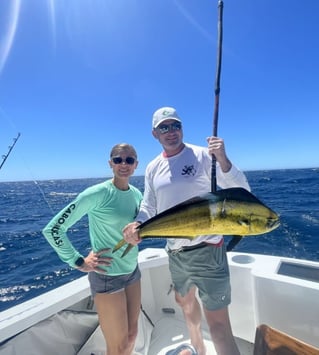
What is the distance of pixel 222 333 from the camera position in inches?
75.2

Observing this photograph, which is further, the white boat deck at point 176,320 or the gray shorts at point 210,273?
the white boat deck at point 176,320

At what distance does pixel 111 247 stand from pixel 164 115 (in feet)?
3.55

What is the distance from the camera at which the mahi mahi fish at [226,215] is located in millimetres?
1283

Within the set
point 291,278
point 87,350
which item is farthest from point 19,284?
point 291,278

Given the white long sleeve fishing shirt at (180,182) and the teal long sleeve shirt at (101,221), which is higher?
the white long sleeve fishing shirt at (180,182)

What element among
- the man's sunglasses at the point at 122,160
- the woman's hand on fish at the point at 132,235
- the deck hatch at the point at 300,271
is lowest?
the deck hatch at the point at 300,271

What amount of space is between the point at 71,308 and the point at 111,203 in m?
1.27

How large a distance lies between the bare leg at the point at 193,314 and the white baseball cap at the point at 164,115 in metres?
1.42

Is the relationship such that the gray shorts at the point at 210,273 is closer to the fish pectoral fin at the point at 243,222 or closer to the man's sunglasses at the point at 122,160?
the fish pectoral fin at the point at 243,222

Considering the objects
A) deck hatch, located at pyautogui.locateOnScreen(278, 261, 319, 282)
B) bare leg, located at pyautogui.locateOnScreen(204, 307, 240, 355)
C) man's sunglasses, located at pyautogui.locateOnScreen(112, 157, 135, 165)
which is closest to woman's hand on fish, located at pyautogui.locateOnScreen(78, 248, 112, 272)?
man's sunglasses, located at pyautogui.locateOnScreen(112, 157, 135, 165)

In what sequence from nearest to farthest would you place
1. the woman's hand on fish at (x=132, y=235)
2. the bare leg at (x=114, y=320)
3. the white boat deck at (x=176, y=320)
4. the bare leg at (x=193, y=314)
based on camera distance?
the woman's hand on fish at (x=132, y=235) → the bare leg at (x=114, y=320) → the white boat deck at (x=176, y=320) → the bare leg at (x=193, y=314)

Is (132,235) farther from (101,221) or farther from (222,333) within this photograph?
(222,333)

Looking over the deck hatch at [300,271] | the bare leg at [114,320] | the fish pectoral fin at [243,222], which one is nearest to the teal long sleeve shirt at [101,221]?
the bare leg at [114,320]

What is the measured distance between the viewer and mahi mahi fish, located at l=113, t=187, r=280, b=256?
1283mm
